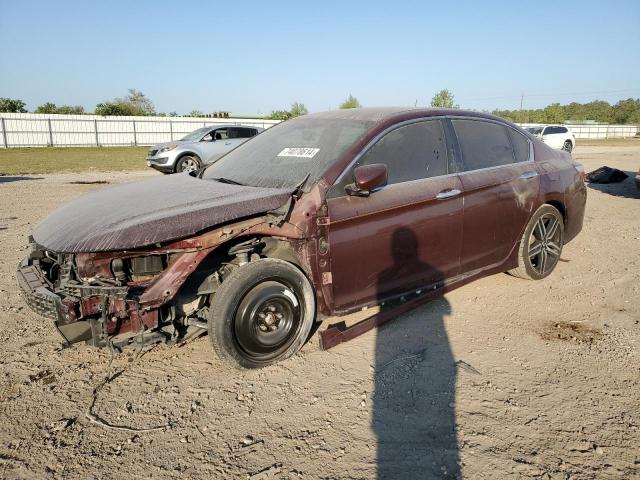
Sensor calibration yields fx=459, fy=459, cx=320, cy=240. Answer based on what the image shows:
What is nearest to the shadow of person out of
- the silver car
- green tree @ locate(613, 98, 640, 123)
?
the silver car

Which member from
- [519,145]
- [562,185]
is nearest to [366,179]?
[519,145]

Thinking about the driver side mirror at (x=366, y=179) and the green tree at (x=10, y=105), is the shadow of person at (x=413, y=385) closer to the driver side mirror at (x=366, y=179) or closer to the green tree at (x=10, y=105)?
the driver side mirror at (x=366, y=179)

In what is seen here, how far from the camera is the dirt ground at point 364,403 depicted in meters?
2.24

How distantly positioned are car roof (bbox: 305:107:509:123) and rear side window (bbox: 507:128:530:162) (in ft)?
1.86

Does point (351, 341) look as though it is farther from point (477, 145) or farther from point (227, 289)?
point (477, 145)

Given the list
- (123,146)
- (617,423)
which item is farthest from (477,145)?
(123,146)

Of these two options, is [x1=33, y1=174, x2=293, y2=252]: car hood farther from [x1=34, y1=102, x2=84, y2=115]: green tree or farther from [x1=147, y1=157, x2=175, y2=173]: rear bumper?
[x1=34, y1=102, x2=84, y2=115]: green tree

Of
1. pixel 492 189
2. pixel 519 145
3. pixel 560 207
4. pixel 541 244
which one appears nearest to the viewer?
pixel 492 189

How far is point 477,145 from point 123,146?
32563 mm

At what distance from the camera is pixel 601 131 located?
53500 millimetres

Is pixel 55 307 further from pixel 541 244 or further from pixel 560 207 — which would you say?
pixel 560 207

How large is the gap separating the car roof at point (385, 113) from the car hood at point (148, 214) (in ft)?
3.41

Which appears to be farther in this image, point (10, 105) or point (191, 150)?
point (10, 105)

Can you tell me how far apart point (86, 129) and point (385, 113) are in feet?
107
